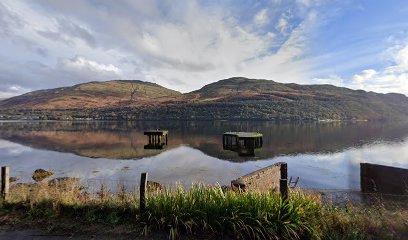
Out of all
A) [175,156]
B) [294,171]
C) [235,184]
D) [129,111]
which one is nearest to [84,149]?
[175,156]

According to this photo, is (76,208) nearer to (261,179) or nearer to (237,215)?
(237,215)

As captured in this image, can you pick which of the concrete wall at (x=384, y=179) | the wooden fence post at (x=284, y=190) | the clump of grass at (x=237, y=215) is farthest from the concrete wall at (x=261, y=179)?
the concrete wall at (x=384, y=179)

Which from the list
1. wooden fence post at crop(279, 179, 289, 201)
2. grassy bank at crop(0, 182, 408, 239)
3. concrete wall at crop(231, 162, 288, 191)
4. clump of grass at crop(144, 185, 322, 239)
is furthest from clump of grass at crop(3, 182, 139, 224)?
concrete wall at crop(231, 162, 288, 191)

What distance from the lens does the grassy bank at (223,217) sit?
8.12m

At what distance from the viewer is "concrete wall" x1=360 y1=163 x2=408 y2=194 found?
827 inches

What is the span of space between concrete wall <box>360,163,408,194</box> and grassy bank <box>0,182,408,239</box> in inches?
566

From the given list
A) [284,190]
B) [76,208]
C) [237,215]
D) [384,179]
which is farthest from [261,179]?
[384,179]

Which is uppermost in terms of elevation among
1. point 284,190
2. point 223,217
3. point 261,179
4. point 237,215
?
point 284,190

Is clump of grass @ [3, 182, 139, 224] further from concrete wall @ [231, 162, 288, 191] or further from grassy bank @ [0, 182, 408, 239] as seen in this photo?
concrete wall @ [231, 162, 288, 191]

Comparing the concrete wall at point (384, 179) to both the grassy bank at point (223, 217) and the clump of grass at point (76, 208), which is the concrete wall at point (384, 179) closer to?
the grassy bank at point (223, 217)

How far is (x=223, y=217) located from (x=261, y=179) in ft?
31.1

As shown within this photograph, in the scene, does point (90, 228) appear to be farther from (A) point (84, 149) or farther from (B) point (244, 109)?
(B) point (244, 109)

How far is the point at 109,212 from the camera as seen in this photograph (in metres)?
9.63

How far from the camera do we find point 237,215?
8.33 meters
